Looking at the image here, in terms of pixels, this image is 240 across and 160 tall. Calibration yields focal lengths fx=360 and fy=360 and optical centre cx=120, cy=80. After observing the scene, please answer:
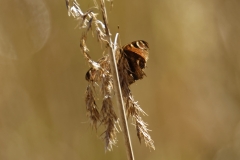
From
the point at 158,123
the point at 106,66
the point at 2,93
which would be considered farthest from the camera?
the point at 158,123

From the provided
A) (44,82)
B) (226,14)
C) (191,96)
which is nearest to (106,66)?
(44,82)

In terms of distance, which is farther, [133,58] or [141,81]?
[141,81]

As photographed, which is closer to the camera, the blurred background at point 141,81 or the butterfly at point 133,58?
the butterfly at point 133,58

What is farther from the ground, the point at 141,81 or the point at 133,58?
the point at 141,81

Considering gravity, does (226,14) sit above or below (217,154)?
above

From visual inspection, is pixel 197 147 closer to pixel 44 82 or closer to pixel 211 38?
pixel 211 38

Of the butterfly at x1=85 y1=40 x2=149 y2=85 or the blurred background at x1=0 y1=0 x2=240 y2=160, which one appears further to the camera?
the blurred background at x1=0 y1=0 x2=240 y2=160

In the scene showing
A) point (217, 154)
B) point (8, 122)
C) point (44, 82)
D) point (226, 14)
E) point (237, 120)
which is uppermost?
point (226, 14)

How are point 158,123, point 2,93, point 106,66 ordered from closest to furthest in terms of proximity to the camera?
point 106,66 < point 2,93 < point 158,123
